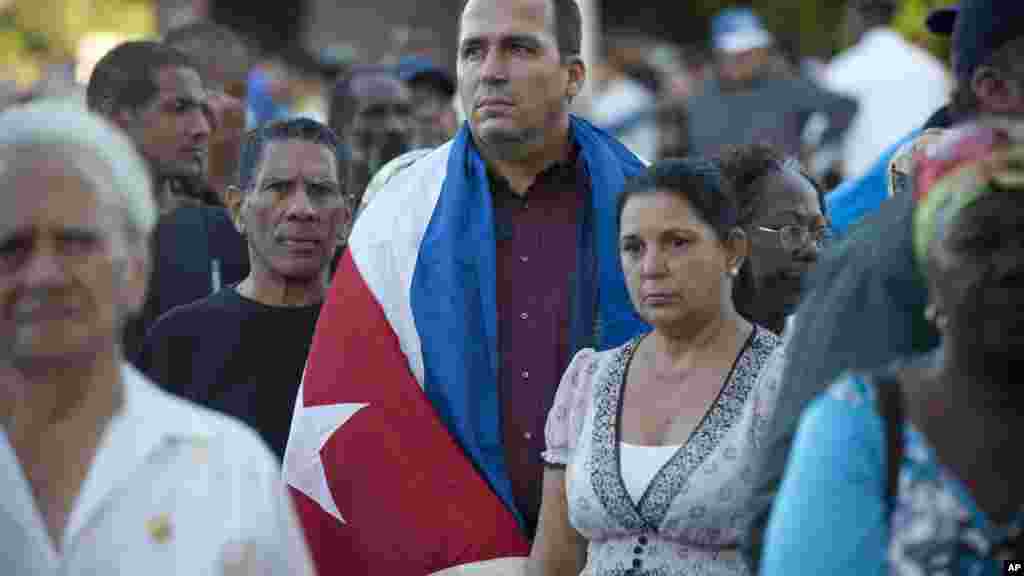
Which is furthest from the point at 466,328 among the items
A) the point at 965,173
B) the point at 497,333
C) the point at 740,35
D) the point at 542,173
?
the point at 740,35

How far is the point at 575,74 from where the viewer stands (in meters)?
6.56

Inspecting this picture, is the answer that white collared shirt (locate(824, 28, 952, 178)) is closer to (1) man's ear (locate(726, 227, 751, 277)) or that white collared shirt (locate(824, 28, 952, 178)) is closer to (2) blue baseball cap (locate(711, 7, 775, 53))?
(2) blue baseball cap (locate(711, 7, 775, 53))

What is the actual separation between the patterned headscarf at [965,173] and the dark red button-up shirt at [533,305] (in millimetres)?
2454

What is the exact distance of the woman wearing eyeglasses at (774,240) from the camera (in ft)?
20.2

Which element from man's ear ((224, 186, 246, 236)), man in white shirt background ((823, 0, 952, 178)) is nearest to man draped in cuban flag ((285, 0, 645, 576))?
man's ear ((224, 186, 246, 236))

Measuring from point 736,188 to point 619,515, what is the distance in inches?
57.2

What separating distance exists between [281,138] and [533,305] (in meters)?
1.09

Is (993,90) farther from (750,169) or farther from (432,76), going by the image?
(432,76)

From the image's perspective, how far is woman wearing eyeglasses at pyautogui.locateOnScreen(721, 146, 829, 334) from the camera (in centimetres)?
616

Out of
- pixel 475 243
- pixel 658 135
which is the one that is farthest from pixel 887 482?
pixel 658 135

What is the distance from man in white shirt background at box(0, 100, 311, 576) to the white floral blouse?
1.42 metres

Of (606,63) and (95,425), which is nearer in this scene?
(95,425)

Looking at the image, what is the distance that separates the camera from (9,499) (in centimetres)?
372

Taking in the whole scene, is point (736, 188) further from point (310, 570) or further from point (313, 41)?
point (313, 41)
